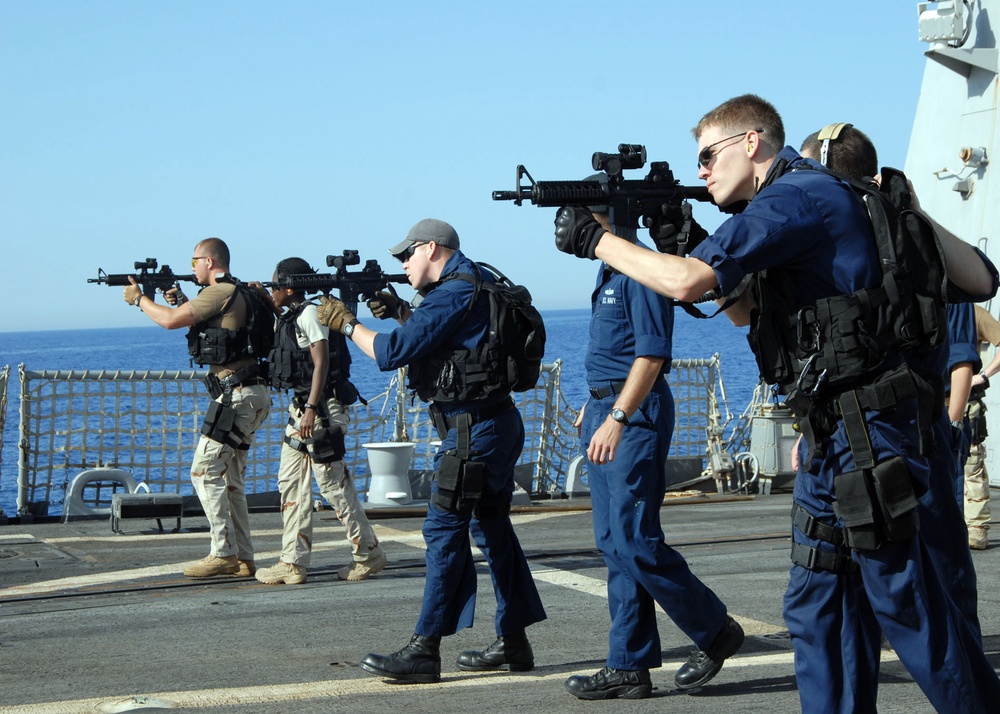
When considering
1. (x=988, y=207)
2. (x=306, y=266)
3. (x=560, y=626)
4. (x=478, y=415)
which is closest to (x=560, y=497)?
(x=988, y=207)

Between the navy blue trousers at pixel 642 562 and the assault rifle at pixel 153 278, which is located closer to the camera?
the navy blue trousers at pixel 642 562

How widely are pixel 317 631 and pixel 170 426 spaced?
24.6 ft

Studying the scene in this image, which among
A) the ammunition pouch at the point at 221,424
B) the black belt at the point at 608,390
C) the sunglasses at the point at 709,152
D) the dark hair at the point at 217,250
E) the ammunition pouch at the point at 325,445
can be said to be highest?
the dark hair at the point at 217,250

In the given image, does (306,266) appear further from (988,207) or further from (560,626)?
(988,207)

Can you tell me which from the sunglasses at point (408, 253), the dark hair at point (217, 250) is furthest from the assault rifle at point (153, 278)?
the sunglasses at point (408, 253)

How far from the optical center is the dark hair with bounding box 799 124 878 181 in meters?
3.96

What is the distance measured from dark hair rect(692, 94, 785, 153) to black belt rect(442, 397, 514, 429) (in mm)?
2052

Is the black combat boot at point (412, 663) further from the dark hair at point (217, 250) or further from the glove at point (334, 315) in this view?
the dark hair at point (217, 250)

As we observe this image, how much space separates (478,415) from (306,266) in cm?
279

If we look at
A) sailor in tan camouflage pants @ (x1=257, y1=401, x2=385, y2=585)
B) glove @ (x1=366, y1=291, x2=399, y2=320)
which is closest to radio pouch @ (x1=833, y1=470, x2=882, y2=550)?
glove @ (x1=366, y1=291, x2=399, y2=320)

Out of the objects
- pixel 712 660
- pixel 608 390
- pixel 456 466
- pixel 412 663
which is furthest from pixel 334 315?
pixel 712 660

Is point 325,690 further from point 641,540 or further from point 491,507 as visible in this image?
point 641,540

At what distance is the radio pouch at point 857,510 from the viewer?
3531mm

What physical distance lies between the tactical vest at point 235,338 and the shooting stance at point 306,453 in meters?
0.18
